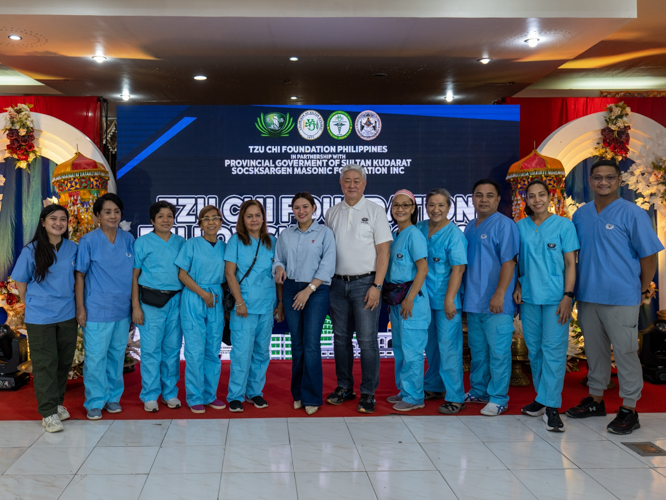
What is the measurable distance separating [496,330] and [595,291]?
2.11ft

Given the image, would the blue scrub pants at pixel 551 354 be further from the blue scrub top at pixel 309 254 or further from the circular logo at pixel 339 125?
the circular logo at pixel 339 125

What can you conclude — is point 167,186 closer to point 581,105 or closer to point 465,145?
point 465,145

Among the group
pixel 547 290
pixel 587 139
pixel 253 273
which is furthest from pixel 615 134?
pixel 253 273

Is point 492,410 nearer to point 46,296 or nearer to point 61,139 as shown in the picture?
point 46,296

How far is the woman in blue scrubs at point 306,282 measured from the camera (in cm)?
352

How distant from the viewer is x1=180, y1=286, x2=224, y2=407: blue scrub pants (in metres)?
3.65

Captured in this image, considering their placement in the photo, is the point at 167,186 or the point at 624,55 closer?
the point at 167,186

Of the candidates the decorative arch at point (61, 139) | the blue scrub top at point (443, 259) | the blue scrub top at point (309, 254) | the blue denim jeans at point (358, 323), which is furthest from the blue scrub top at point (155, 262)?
the decorative arch at point (61, 139)

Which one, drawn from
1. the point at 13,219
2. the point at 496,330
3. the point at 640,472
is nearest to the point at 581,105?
the point at 496,330

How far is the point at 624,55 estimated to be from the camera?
20.2 ft

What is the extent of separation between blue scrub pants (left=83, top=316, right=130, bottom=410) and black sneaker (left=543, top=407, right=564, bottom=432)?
2719mm

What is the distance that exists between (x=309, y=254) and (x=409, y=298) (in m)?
0.70

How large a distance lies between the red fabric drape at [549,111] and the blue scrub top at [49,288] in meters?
4.67

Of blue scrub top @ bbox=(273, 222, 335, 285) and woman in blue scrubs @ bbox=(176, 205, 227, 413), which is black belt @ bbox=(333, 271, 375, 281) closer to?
blue scrub top @ bbox=(273, 222, 335, 285)
